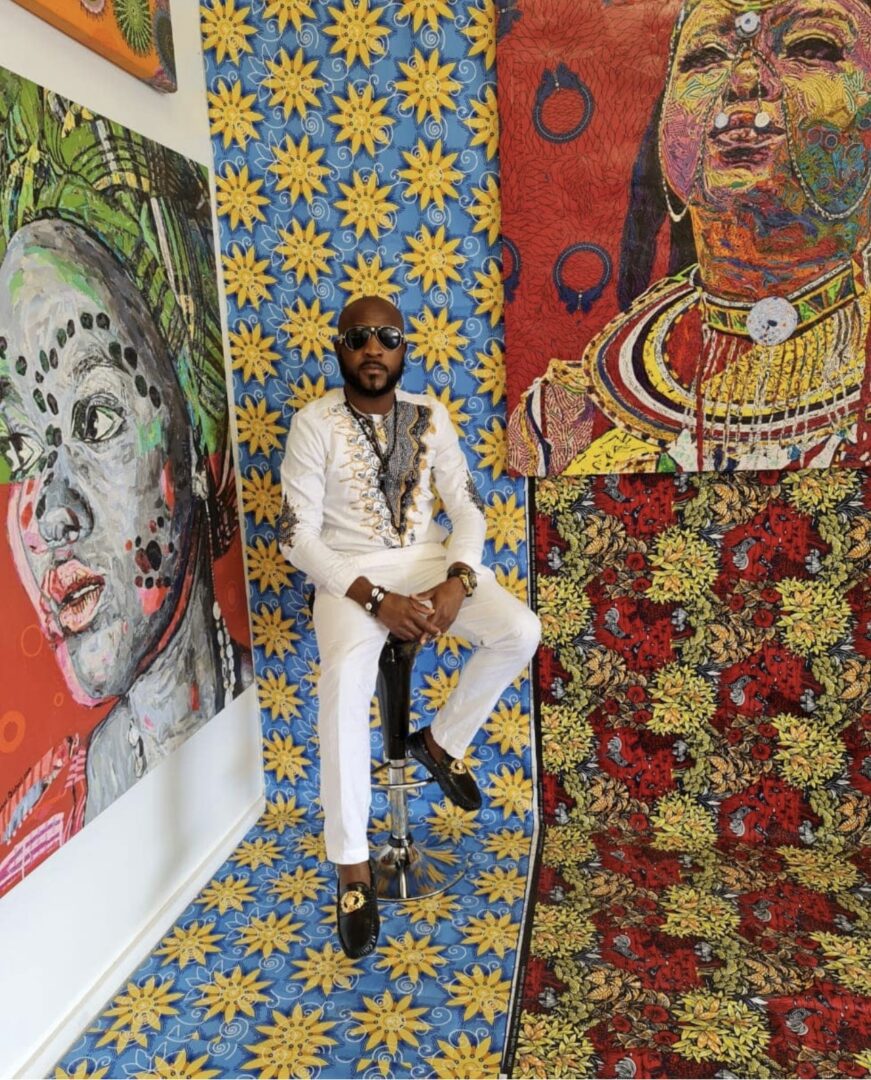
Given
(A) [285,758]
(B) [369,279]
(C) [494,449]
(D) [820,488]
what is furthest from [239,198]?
(D) [820,488]

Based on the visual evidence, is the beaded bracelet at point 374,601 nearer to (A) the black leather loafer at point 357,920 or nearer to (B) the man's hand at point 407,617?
(B) the man's hand at point 407,617

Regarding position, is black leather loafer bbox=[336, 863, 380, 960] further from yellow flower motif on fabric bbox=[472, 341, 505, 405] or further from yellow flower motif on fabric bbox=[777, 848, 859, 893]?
yellow flower motif on fabric bbox=[472, 341, 505, 405]

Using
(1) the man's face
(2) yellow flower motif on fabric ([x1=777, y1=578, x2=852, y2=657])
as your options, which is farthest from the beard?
(2) yellow flower motif on fabric ([x1=777, y1=578, x2=852, y2=657])

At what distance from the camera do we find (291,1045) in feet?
6.08

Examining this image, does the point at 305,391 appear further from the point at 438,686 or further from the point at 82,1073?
the point at 82,1073

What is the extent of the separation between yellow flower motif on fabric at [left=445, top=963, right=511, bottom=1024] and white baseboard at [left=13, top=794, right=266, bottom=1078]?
0.76 meters

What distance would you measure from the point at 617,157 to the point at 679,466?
86 centimetres

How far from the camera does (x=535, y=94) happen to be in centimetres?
236

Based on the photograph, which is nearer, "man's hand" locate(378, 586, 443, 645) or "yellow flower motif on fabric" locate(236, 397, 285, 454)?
"man's hand" locate(378, 586, 443, 645)

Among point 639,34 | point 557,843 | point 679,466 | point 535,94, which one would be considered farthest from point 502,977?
point 639,34

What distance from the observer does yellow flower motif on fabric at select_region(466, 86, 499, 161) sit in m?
2.43

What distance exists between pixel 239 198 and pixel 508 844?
2097mm

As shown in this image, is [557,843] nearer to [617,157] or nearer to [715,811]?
[715,811]

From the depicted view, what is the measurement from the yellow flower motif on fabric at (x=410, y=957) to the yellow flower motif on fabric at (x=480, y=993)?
7 centimetres
